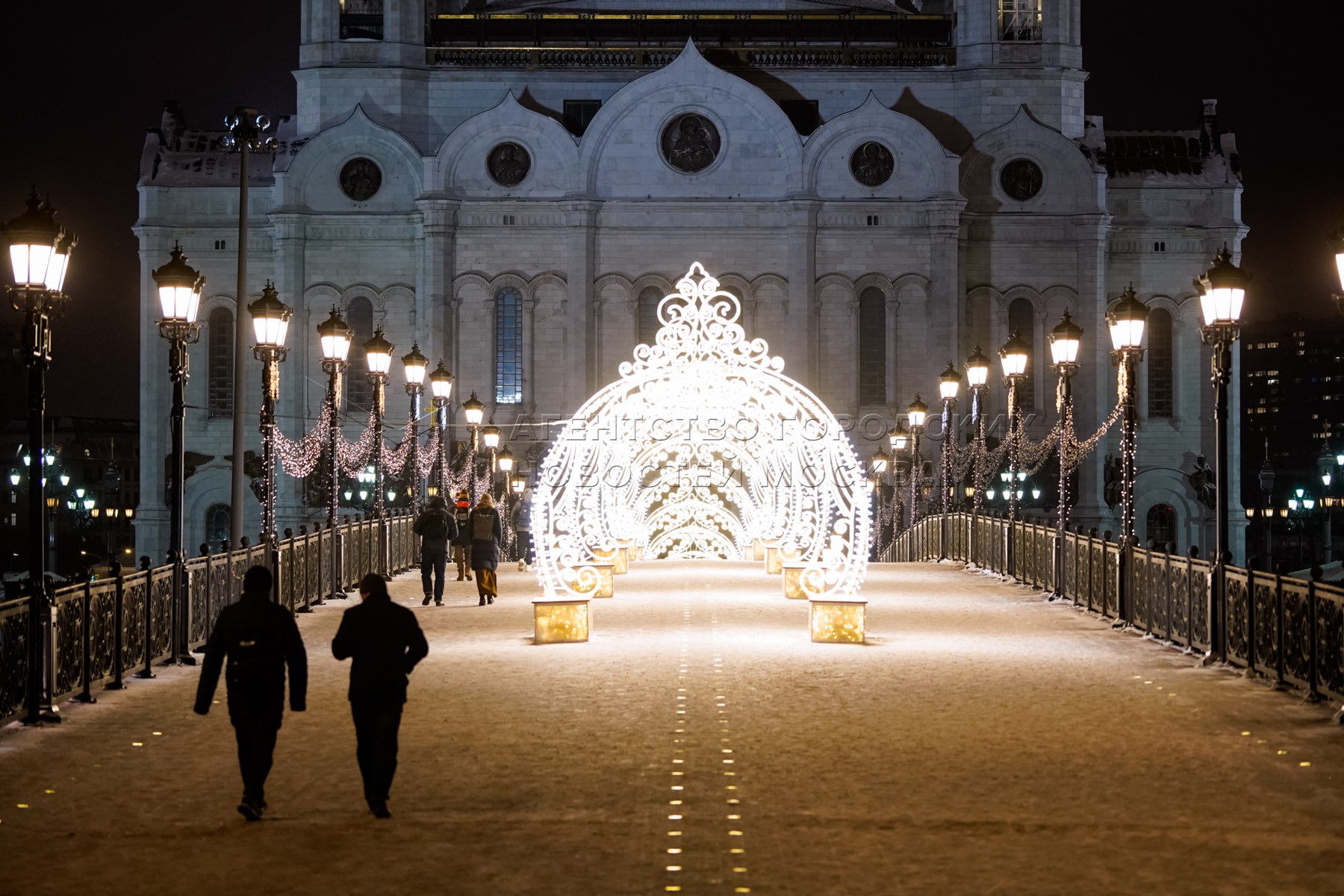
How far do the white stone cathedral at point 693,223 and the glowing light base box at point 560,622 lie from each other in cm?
3805

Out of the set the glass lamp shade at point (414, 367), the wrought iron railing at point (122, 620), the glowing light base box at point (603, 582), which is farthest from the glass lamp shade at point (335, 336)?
the glass lamp shade at point (414, 367)

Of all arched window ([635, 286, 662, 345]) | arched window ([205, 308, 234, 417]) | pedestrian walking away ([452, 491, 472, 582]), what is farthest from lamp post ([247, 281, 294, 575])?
arched window ([205, 308, 234, 417])

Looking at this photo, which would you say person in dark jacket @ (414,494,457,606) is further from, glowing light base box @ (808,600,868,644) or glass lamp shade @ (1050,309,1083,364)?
glass lamp shade @ (1050,309,1083,364)

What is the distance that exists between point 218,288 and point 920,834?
53801 millimetres

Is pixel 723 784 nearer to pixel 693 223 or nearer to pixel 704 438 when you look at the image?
pixel 704 438

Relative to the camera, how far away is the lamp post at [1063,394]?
2661cm

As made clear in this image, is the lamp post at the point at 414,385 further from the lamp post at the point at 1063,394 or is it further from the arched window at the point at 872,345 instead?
the arched window at the point at 872,345

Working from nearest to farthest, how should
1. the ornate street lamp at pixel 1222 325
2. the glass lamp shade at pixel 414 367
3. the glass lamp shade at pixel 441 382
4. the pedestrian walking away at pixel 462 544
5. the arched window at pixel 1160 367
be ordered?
the ornate street lamp at pixel 1222 325, the pedestrian walking away at pixel 462 544, the glass lamp shade at pixel 414 367, the glass lamp shade at pixel 441 382, the arched window at pixel 1160 367

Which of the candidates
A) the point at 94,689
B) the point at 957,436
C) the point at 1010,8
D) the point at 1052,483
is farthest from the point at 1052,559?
the point at 1010,8

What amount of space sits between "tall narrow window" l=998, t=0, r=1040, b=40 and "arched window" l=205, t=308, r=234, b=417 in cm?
2599

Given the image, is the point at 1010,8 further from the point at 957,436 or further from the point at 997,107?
the point at 957,436

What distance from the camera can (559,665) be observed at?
18.7 meters

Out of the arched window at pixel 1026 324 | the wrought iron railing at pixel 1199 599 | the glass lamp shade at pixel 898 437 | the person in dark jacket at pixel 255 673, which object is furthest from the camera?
the arched window at pixel 1026 324

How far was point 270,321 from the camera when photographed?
78.1 ft
